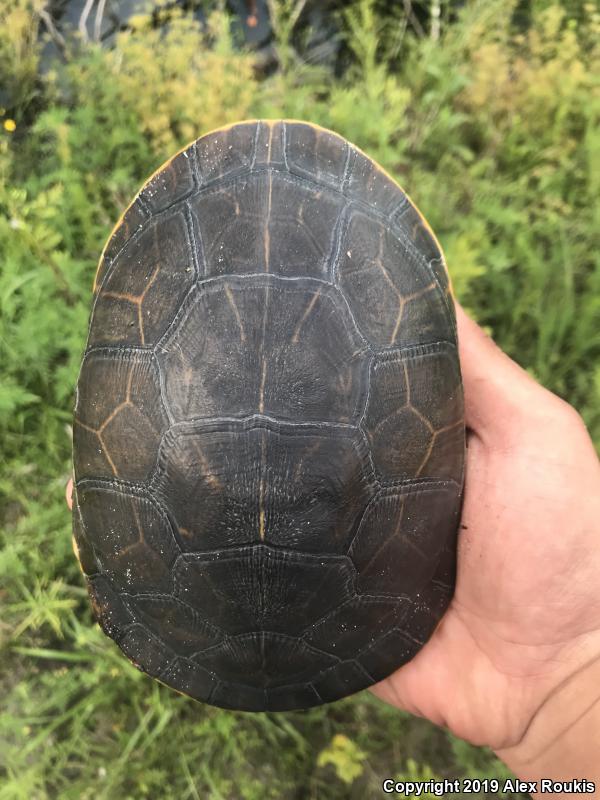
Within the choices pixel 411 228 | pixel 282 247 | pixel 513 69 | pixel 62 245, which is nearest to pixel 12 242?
pixel 62 245

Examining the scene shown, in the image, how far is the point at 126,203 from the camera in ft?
8.91

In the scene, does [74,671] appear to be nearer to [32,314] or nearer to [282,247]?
[32,314]

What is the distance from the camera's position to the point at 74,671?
2.44 m

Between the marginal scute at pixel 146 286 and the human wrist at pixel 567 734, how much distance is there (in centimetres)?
171

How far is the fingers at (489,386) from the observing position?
2.08 meters

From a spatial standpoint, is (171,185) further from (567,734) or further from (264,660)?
(567,734)

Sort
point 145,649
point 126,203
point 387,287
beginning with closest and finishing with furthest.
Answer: point 387,287 → point 145,649 → point 126,203

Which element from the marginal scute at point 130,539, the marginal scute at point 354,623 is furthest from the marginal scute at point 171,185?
the marginal scute at point 354,623

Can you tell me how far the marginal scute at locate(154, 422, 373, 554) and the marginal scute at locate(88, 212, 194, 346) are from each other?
32cm

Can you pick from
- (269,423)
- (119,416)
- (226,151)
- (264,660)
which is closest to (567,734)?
(264,660)

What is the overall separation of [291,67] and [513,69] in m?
1.17

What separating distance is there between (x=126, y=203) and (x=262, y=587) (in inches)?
75.3

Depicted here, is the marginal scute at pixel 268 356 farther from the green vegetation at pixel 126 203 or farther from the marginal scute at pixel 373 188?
the green vegetation at pixel 126 203

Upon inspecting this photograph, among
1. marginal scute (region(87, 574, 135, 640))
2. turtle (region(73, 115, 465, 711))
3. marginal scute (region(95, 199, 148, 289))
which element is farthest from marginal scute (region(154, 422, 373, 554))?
marginal scute (region(95, 199, 148, 289))
